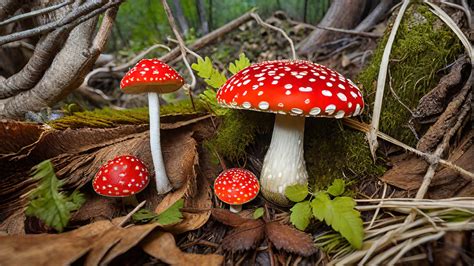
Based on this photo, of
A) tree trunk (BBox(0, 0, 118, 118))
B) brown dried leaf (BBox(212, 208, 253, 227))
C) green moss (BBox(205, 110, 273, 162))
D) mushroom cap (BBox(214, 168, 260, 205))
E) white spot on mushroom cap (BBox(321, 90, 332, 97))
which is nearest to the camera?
white spot on mushroom cap (BBox(321, 90, 332, 97))

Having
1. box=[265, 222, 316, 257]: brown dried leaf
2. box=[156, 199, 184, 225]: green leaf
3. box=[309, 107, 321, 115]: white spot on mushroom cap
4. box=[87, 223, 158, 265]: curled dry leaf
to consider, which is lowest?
box=[265, 222, 316, 257]: brown dried leaf

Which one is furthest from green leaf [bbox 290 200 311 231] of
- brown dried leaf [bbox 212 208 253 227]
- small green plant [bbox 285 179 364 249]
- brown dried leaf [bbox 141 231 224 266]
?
brown dried leaf [bbox 141 231 224 266]

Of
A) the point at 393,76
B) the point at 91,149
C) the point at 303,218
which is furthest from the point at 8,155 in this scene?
the point at 393,76

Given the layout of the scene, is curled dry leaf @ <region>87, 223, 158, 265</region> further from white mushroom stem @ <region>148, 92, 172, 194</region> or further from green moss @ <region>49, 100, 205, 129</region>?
green moss @ <region>49, 100, 205, 129</region>

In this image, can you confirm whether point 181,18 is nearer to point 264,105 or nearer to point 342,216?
point 264,105

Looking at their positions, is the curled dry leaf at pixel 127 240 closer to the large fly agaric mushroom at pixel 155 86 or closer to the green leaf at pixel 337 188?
the large fly agaric mushroom at pixel 155 86

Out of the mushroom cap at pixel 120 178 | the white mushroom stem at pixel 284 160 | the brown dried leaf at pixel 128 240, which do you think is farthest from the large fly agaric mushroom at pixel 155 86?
the white mushroom stem at pixel 284 160

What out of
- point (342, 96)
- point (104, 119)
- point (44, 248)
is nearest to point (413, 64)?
point (342, 96)
